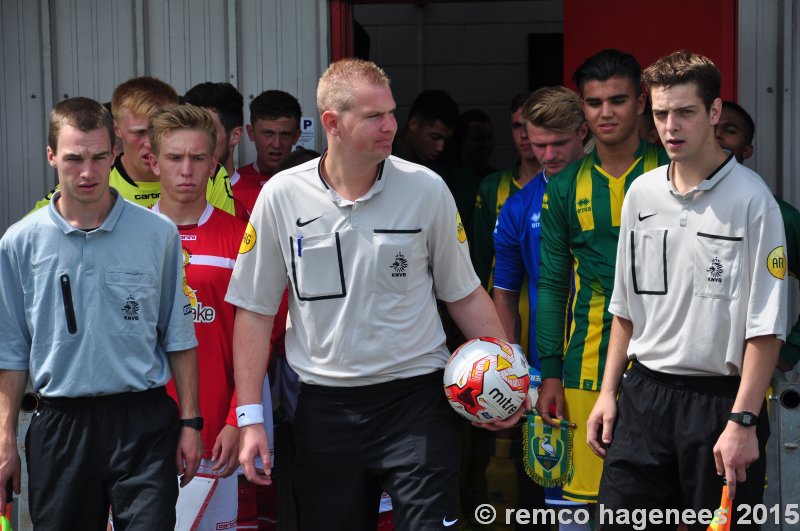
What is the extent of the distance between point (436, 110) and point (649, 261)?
2.96 metres

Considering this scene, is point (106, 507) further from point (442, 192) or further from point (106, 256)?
point (442, 192)

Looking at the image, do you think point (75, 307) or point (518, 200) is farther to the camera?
point (518, 200)

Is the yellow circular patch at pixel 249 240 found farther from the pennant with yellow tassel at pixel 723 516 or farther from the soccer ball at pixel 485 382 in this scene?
the pennant with yellow tassel at pixel 723 516

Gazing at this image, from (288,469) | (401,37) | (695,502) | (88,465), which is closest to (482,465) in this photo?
(288,469)

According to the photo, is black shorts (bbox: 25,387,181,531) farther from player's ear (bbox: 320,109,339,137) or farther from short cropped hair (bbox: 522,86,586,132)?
short cropped hair (bbox: 522,86,586,132)

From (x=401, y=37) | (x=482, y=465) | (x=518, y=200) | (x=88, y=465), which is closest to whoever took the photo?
(x=88, y=465)

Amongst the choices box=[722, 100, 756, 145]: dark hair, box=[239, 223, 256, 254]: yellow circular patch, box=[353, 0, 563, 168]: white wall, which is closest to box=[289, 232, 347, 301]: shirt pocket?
box=[239, 223, 256, 254]: yellow circular patch

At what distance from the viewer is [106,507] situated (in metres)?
3.99

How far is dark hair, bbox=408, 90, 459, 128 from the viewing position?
271 inches

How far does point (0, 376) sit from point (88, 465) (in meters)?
0.44

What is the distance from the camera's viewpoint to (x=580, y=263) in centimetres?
495

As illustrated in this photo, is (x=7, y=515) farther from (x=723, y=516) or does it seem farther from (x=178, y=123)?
(x=723, y=516)

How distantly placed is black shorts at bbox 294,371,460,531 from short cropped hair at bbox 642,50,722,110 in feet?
4.35

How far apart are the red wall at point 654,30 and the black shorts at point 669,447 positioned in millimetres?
2558
